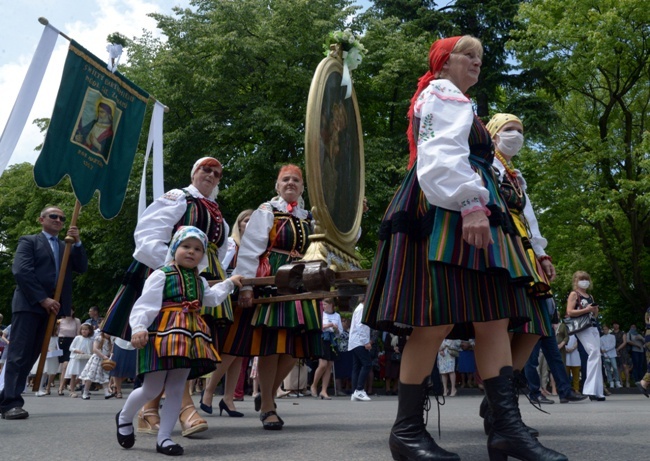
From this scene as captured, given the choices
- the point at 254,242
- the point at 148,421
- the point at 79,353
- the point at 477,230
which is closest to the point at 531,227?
the point at 477,230

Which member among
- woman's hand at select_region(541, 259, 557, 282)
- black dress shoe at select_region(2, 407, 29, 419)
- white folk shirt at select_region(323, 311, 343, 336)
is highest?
white folk shirt at select_region(323, 311, 343, 336)

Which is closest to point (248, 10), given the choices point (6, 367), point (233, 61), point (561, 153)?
point (233, 61)

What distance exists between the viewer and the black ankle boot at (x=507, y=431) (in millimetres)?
3299

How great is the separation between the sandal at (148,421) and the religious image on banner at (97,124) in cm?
329

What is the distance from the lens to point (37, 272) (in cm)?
751

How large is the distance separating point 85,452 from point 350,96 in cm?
320

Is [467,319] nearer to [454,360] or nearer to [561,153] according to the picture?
[454,360]

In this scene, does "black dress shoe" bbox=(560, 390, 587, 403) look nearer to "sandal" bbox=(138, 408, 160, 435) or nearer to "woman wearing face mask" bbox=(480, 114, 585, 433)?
"woman wearing face mask" bbox=(480, 114, 585, 433)

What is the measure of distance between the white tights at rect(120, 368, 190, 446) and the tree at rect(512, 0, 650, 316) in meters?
19.8

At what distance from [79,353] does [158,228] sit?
1072 centimetres

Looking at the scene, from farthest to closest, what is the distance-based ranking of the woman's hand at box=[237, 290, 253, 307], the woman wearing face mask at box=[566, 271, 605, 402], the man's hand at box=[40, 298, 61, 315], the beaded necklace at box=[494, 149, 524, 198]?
the woman wearing face mask at box=[566, 271, 605, 402]
the man's hand at box=[40, 298, 61, 315]
the woman's hand at box=[237, 290, 253, 307]
the beaded necklace at box=[494, 149, 524, 198]

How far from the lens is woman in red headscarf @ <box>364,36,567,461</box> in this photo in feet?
11.3

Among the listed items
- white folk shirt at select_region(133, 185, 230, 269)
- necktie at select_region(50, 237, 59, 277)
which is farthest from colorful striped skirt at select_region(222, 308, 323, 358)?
necktie at select_region(50, 237, 59, 277)

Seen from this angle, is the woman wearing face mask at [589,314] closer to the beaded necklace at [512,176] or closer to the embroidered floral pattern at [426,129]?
the beaded necklace at [512,176]
